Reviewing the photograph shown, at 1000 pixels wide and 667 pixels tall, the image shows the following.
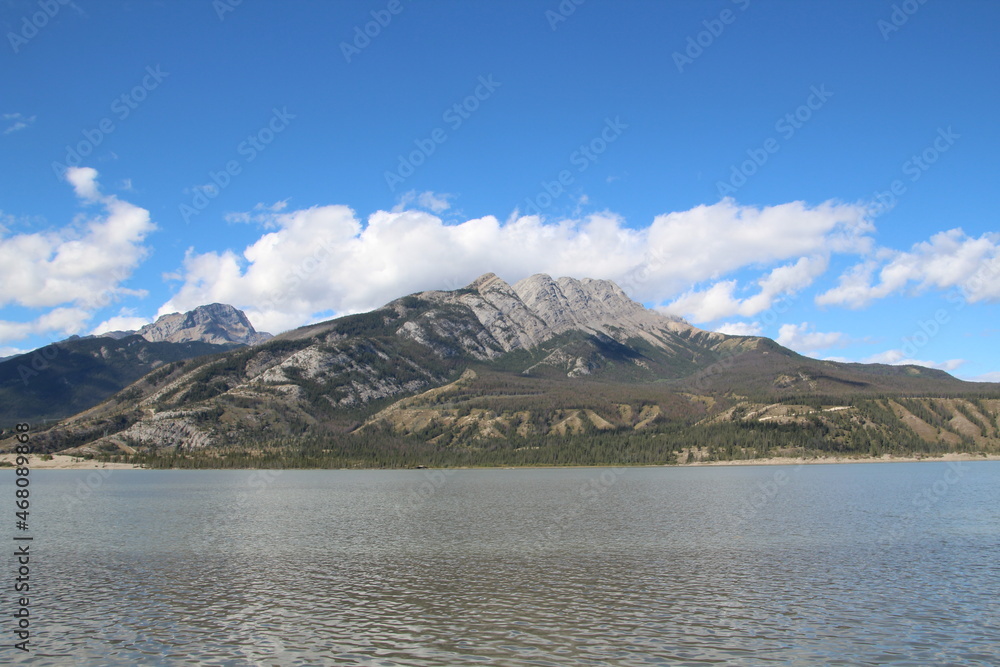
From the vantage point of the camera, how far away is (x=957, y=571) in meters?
56.4

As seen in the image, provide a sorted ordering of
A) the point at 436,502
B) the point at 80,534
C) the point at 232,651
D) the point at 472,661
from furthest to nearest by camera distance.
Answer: the point at 436,502
the point at 80,534
the point at 232,651
the point at 472,661

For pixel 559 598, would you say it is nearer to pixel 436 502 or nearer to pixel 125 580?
pixel 125 580

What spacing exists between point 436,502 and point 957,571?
95966 millimetres

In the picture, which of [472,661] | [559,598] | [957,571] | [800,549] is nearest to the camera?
[472,661]

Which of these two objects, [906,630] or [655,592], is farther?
[655,592]

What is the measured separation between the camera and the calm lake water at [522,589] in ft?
120

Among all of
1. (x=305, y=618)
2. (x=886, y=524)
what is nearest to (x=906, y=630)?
(x=305, y=618)

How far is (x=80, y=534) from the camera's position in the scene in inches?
3445

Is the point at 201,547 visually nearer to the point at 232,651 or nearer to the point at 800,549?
the point at 232,651

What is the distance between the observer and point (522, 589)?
Result: 51625mm

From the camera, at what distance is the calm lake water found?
3650 centimetres

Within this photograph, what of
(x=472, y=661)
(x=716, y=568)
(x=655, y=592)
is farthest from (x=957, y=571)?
(x=472, y=661)

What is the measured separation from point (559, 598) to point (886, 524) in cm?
6326

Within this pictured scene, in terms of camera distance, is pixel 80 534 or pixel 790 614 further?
pixel 80 534
